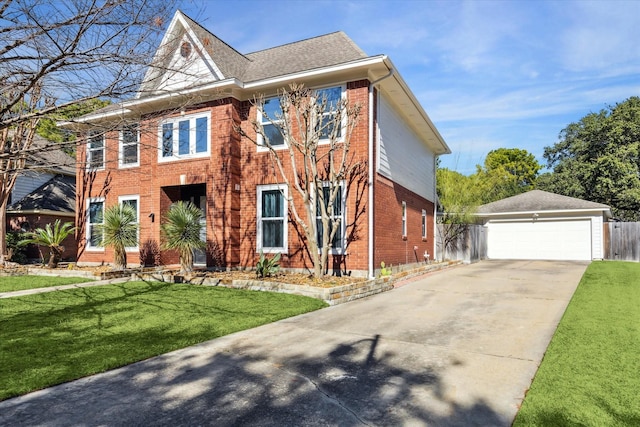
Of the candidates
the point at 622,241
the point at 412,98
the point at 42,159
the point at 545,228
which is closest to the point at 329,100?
the point at 412,98

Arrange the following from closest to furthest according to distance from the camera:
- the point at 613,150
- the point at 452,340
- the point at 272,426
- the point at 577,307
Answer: the point at 272,426, the point at 452,340, the point at 577,307, the point at 613,150

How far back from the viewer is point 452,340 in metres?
5.60

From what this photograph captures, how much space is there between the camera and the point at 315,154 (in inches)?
419

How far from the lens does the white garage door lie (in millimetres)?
21500

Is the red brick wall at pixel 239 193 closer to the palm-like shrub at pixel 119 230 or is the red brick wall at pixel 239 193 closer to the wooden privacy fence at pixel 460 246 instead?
the palm-like shrub at pixel 119 230

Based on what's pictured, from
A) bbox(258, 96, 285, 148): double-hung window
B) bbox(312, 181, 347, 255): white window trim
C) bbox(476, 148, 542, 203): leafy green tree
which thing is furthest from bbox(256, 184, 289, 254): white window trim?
bbox(476, 148, 542, 203): leafy green tree

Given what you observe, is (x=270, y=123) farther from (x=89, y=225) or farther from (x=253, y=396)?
(x=253, y=396)

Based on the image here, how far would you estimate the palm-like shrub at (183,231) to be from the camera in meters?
11.2

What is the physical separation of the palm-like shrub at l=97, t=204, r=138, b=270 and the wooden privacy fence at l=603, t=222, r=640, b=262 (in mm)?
21838

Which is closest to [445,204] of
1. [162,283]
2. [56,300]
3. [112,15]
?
[162,283]

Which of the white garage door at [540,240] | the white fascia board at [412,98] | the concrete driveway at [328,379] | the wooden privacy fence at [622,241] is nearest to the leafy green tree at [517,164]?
the white garage door at [540,240]

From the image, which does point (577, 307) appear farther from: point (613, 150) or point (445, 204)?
point (613, 150)

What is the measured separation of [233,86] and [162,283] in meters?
5.91

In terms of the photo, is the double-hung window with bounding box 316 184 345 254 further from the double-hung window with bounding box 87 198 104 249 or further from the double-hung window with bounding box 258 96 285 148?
the double-hung window with bounding box 87 198 104 249
